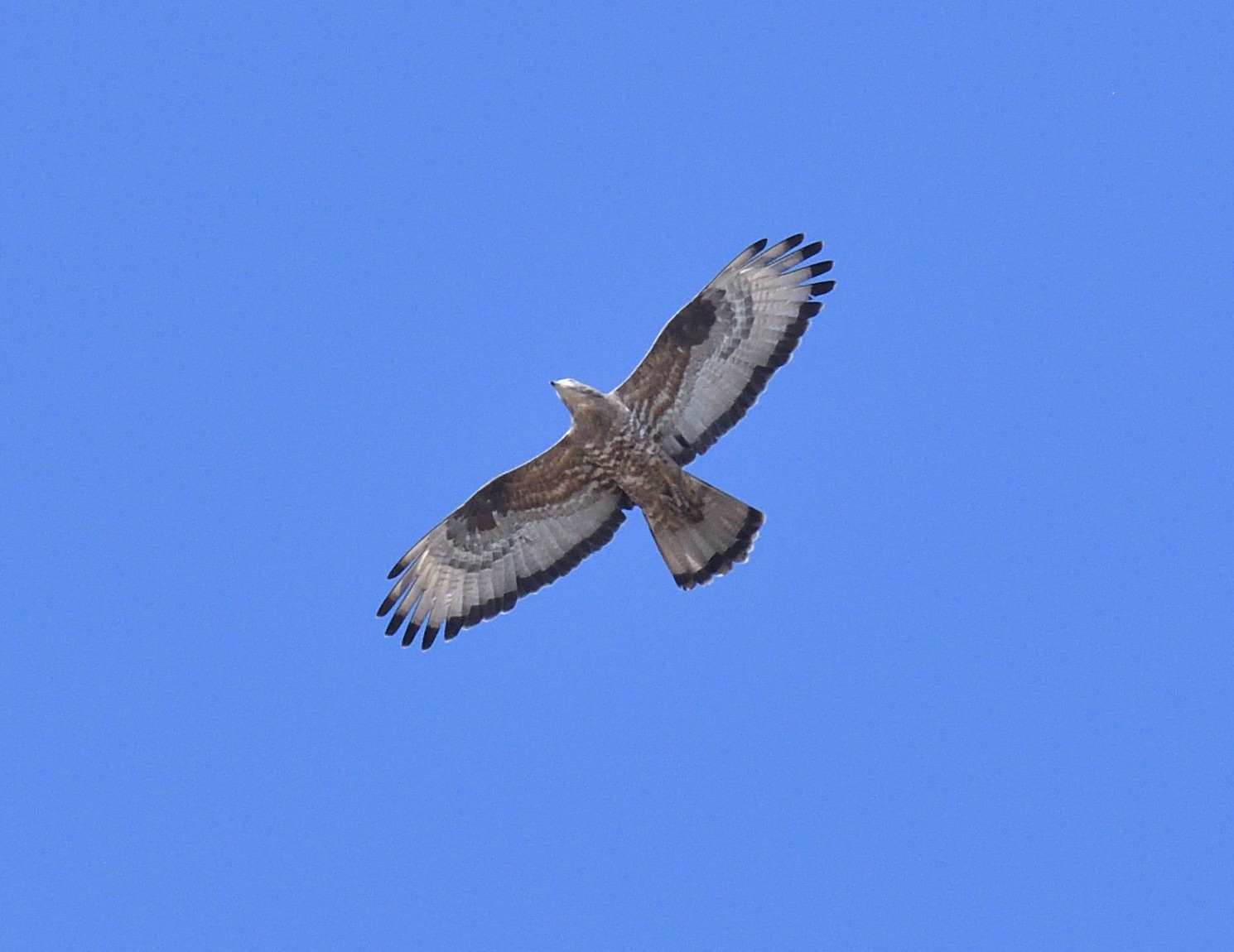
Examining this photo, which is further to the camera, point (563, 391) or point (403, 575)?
point (403, 575)

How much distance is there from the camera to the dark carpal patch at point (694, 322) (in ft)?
50.5

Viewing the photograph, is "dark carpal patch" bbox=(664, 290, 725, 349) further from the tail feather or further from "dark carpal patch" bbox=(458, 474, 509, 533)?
"dark carpal patch" bbox=(458, 474, 509, 533)

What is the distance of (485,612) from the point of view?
1616cm

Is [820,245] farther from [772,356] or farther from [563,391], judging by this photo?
[563,391]

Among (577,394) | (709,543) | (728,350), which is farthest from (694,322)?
(709,543)

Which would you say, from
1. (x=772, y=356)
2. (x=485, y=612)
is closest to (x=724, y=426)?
(x=772, y=356)

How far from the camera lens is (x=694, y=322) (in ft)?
50.7

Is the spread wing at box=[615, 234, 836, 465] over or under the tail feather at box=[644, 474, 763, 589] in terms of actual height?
over

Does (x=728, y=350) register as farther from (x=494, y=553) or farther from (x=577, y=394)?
(x=494, y=553)

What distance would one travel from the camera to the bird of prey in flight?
15453 millimetres

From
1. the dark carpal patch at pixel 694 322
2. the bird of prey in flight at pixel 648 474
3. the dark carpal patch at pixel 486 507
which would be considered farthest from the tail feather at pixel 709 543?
Answer: the dark carpal patch at pixel 694 322

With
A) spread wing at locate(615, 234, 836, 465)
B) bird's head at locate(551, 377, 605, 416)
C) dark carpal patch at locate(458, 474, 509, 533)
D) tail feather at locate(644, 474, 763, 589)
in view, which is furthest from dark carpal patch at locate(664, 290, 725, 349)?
dark carpal patch at locate(458, 474, 509, 533)

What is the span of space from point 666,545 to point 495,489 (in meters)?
1.69

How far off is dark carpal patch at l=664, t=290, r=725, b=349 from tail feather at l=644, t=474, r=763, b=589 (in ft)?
5.41
